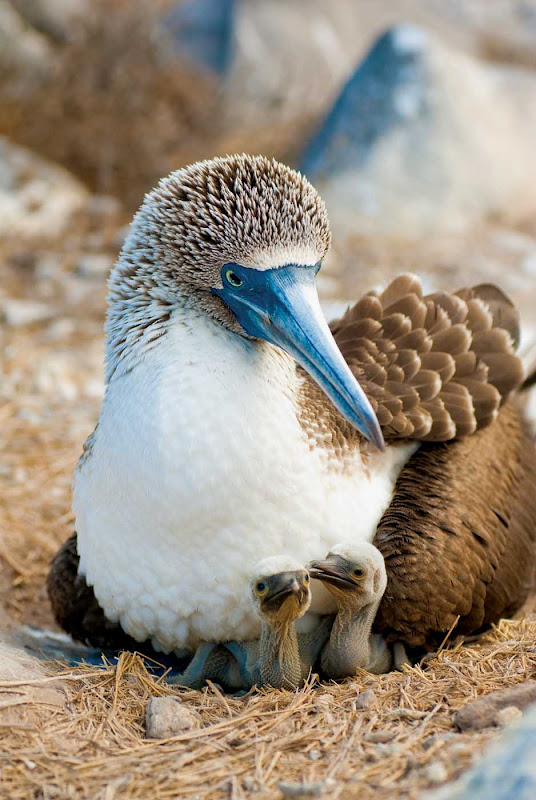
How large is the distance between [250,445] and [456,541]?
104 centimetres

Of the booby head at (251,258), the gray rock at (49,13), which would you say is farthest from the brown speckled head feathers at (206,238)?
the gray rock at (49,13)

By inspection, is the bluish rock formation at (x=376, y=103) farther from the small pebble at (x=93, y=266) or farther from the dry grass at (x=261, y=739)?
the dry grass at (x=261, y=739)

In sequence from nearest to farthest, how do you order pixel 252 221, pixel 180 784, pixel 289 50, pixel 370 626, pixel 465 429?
pixel 180 784 → pixel 252 221 → pixel 370 626 → pixel 465 429 → pixel 289 50

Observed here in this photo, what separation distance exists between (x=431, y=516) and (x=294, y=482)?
0.69m

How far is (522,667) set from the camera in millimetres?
3805

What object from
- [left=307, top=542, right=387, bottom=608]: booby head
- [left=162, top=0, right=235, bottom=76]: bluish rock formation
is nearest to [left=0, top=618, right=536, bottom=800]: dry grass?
[left=307, top=542, right=387, bottom=608]: booby head

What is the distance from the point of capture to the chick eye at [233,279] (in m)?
3.83

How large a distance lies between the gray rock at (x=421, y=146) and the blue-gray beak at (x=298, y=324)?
6.29m

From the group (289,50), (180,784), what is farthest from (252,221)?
(289,50)

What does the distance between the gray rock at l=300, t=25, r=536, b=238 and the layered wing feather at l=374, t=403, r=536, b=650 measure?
5574mm

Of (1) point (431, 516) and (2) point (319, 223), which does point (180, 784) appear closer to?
(1) point (431, 516)

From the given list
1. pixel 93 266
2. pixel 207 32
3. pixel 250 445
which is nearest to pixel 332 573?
pixel 250 445

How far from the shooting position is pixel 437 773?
2816 mm

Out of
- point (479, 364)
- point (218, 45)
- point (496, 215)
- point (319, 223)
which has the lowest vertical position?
point (479, 364)
